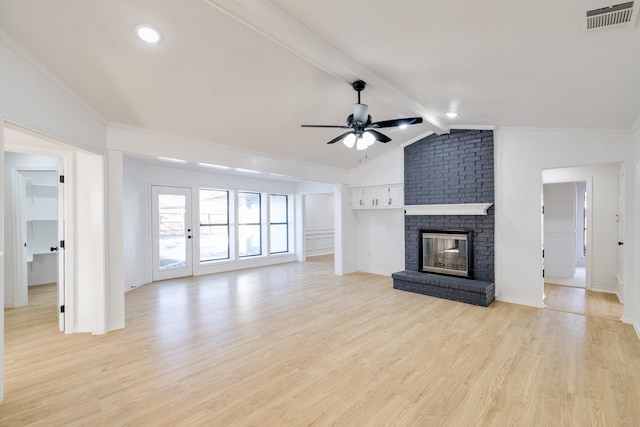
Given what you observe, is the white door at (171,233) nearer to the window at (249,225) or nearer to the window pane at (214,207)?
the window pane at (214,207)

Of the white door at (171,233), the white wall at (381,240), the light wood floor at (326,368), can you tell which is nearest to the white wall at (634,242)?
the light wood floor at (326,368)

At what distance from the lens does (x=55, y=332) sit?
3.68 m

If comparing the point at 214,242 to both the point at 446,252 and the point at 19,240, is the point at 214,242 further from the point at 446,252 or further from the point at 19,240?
the point at 446,252

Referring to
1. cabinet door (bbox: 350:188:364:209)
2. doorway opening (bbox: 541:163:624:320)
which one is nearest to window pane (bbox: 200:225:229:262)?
cabinet door (bbox: 350:188:364:209)

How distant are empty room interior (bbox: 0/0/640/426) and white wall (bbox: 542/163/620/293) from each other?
3 centimetres

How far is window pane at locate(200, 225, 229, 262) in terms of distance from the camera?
7.26 m

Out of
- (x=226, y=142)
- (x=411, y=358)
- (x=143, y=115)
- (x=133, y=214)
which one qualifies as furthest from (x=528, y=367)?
(x=133, y=214)

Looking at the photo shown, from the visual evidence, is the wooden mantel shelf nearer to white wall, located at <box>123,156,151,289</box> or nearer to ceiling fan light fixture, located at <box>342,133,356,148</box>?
ceiling fan light fixture, located at <box>342,133,356,148</box>

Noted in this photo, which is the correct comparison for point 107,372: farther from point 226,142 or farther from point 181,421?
point 226,142

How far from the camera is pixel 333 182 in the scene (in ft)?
22.8

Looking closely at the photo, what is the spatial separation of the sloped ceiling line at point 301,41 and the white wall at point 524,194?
2548 millimetres

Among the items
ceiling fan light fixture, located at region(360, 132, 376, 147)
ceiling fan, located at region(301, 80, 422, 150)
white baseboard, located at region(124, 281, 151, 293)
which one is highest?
ceiling fan, located at region(301, 80, 422, 150)

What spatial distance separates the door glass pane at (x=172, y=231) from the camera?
6.55 m

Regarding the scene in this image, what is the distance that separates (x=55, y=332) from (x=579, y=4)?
19.6 ft
